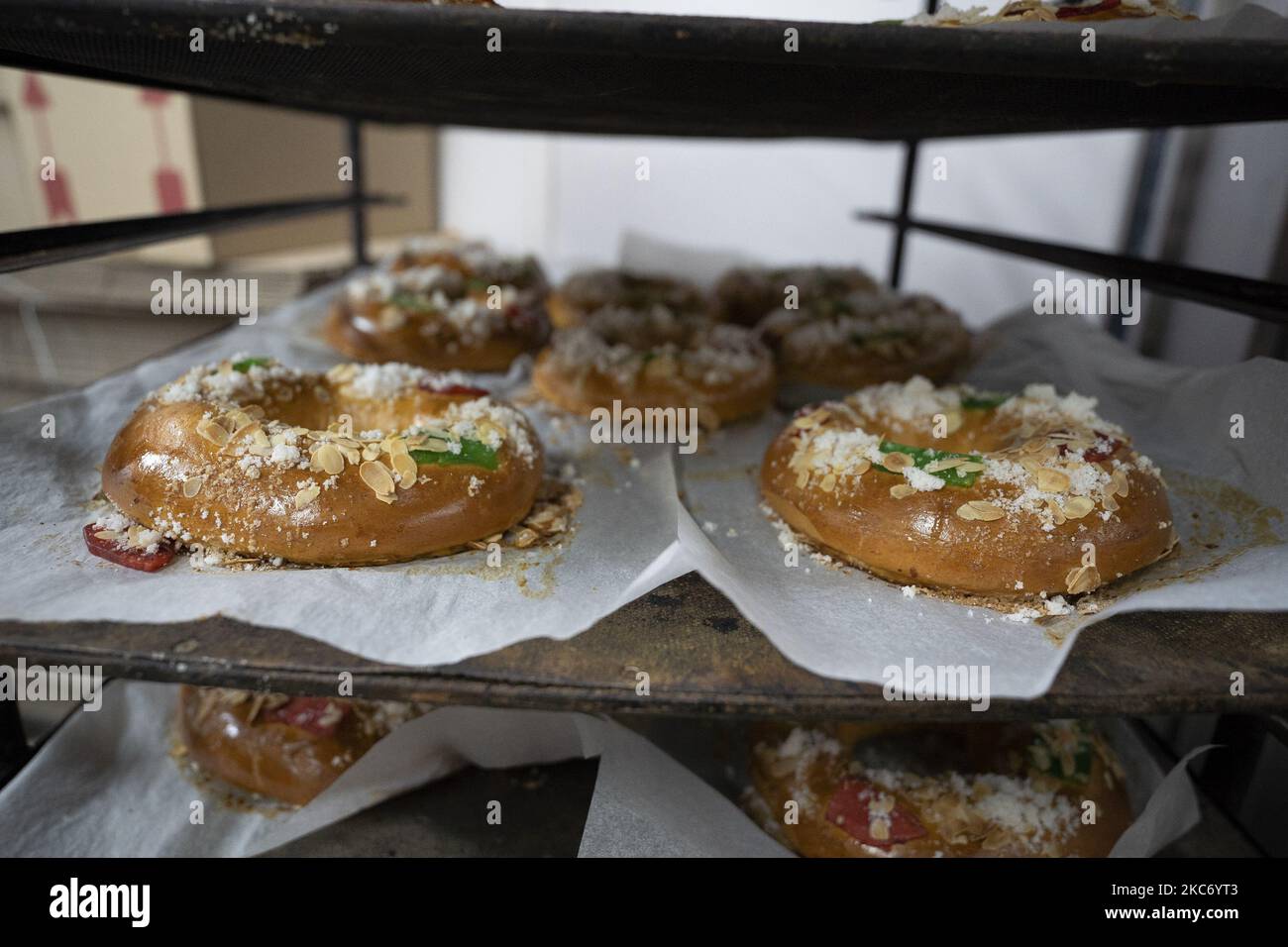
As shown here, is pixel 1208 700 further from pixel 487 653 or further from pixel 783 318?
pixel 783 318

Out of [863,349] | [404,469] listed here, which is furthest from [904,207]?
[404,469]

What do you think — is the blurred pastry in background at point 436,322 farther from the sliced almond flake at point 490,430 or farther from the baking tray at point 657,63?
the sliced almond flake at point 490,430

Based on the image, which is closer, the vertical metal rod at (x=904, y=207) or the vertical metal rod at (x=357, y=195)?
the vertical metal rod at (x=904, y=207)

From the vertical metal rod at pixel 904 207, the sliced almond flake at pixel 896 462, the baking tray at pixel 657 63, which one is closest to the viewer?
the baking tray at pixel 657 63

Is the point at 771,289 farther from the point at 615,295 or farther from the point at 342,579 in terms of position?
the point at 342,579

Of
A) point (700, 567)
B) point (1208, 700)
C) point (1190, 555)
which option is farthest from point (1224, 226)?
point (700, 567)

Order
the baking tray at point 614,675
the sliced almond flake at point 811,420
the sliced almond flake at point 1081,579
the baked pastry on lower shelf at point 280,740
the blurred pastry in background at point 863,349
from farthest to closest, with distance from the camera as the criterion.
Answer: the blurred pastry in background at point 863,349, the sliced almond flake at point 811,420, the baked pastry on lower shelf at point 280,740, the sliced almond flake at point 1081,579, the baking tray at point 614,675

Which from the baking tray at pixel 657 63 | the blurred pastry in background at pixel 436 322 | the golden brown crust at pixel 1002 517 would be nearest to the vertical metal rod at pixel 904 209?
the baking tray at pixel 657 63

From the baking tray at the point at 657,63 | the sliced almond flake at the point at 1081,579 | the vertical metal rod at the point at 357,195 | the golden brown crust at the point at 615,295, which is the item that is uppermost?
the baking tray at the point at 657,63
